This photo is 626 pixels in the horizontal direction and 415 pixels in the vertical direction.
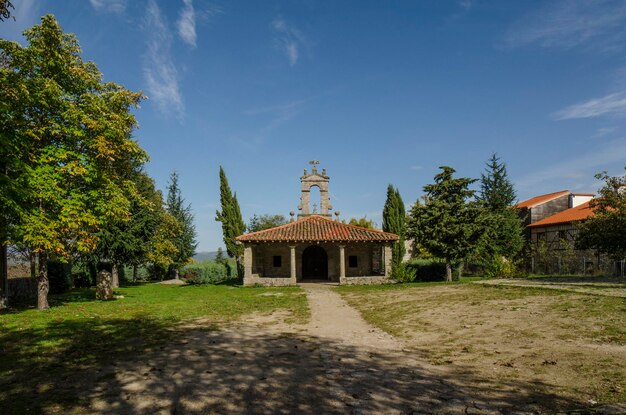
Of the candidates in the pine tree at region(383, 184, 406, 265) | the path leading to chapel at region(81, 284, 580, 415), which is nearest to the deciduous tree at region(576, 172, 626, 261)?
the pine tree at region(383, 184, 406, 265)

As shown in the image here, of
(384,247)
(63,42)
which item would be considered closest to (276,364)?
(63,42)

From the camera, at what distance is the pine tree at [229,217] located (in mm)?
35406

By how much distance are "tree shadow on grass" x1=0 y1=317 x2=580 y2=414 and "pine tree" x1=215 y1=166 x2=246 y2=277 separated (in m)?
26.6

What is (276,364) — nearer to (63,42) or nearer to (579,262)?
(63,42)

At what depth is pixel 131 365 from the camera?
6.66m

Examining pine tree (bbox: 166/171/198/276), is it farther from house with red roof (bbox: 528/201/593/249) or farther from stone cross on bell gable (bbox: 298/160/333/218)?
house with red roof (bbox: 528/201/593/249)

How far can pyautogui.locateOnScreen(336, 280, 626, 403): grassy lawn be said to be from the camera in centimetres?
542

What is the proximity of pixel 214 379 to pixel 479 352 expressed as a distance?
4884 mm

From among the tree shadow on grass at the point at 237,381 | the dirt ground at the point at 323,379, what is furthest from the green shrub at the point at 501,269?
the tree shadow on grass at the point at 237,381

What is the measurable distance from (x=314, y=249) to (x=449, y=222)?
10.6 meters

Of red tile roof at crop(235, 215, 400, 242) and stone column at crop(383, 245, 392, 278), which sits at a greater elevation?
red tile roof at crop(235, 215, 400, 242)

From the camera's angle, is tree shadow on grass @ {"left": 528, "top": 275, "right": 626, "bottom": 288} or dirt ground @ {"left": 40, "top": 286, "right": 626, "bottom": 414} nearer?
dirt ground @ {"left": 40, "top": 286, "right": 626, "bottom": 414}

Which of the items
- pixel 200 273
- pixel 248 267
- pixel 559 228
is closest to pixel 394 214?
pixel 248 267

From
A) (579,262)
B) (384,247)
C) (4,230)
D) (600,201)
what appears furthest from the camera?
(579,262)
